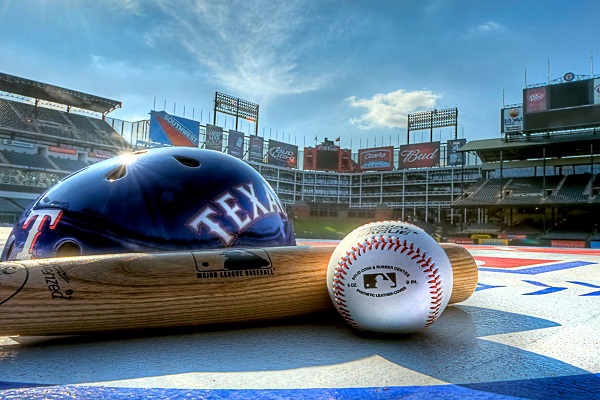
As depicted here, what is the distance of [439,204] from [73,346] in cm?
5871

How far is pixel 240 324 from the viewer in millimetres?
2672

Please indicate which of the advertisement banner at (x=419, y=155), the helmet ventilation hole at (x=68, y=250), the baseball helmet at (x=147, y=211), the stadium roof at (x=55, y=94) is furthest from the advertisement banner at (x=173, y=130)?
the helmet ventilation hole at (x=68, y=250)

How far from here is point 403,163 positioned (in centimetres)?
5641

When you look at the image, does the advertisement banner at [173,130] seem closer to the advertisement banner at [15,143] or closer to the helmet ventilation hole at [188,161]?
the advertisement banner at [15,143]

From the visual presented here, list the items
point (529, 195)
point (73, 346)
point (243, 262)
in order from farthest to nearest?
point (529, 195), point (243, 262), point (73, 346)

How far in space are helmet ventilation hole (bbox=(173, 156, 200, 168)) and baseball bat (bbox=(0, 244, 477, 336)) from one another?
73cm

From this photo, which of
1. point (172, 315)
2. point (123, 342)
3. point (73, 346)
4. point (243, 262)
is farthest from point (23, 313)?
point (243, 262)

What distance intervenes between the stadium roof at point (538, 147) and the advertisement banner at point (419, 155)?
47.9 ft

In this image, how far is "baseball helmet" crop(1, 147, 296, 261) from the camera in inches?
99.1

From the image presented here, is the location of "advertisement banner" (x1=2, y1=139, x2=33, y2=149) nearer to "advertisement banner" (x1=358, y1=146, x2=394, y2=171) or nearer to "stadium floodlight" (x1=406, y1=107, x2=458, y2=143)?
"advertisement banner" (x1=358, y1=146, x2=394, y2=171)

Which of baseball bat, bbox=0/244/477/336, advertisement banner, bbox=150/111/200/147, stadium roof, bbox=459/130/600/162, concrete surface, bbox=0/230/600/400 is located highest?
advertisement banner, bbox=150/111/200/147

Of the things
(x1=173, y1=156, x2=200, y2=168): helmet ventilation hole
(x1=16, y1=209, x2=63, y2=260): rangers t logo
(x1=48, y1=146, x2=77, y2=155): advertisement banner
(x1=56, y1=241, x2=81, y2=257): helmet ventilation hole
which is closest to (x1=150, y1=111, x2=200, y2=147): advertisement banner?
(x1=48, y1=146, x2=77, y2=155): advertisement banner

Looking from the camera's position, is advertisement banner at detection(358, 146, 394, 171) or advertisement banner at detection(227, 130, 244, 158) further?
advertisement banner at detection(358, 146, 394, 171)

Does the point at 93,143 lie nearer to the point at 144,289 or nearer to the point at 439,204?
the point at 439,204
